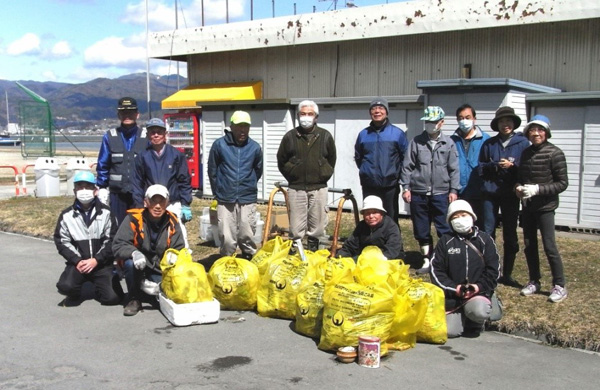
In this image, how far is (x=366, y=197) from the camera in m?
7.26

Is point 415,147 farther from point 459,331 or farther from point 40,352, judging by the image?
point 40,352

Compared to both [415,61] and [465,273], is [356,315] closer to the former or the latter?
[465,273]

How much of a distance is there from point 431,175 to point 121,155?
362cm

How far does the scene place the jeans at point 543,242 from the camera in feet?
21.2

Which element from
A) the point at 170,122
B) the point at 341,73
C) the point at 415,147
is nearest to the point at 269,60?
the point at 341,73

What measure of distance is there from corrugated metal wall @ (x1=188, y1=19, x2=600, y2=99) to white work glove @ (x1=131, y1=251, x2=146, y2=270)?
28.1 feet

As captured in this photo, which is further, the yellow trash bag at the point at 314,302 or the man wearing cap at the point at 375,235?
the man wearing cap at the point at 375,235

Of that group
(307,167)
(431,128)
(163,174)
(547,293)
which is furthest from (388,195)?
(163,174)

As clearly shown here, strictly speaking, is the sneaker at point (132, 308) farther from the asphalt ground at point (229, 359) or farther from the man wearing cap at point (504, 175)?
the man wearing cap at point (504, 175)

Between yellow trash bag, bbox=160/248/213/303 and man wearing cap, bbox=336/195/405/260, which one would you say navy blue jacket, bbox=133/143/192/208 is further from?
man wearing cap, bbox=336/195/405/260

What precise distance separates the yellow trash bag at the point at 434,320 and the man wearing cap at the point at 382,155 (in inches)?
94.4

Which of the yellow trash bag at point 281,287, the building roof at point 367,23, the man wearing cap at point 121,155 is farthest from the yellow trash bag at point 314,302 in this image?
the building roof at point 367,23

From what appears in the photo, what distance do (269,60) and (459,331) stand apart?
445 inches

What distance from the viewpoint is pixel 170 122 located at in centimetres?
1700
